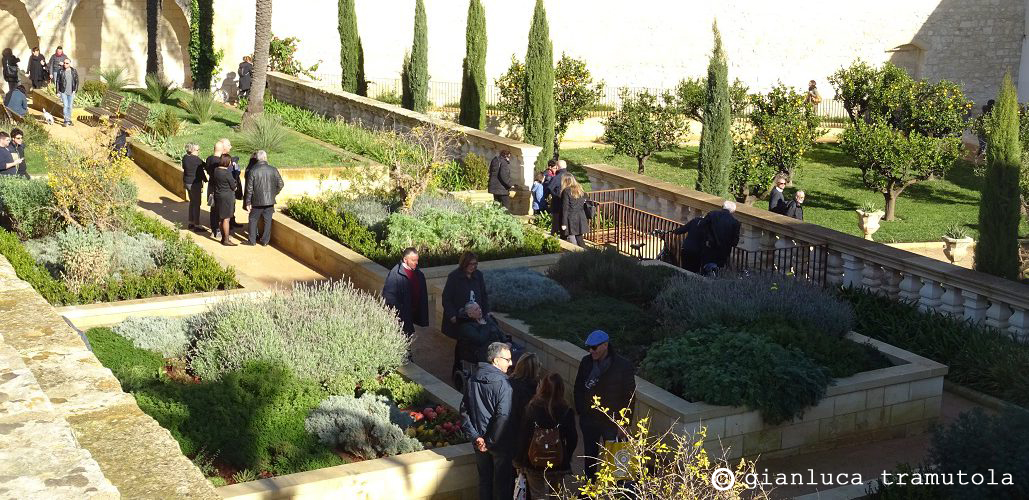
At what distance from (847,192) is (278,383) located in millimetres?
21678

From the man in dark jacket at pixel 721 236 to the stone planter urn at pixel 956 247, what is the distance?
26.7 ft

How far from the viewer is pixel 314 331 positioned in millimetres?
9633

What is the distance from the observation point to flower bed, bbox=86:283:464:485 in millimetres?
8086

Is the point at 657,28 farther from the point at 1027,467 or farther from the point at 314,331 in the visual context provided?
the point at 1027,467

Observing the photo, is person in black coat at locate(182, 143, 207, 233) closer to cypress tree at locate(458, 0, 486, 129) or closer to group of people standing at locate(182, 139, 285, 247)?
group of people standing at locate(182, 139, 285, 247)

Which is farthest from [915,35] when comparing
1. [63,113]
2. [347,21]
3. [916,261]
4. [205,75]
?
[916,261]

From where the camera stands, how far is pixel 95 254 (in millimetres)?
11758

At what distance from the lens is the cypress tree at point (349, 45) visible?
28.4 m

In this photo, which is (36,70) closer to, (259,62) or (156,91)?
(156,91)

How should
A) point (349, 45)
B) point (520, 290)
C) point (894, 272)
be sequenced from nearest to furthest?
point (520, 290) → point (894, 272) → point (349, 45)

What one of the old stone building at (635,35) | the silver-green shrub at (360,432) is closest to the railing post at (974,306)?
the silver-green shrub at (360,432)

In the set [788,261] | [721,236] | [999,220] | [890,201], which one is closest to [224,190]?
[721,236]

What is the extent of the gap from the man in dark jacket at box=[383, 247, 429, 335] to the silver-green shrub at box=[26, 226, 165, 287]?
312cm

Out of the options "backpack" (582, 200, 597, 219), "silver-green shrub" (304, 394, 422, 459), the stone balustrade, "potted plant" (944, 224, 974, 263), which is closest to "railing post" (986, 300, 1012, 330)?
"backpack" (582, 200, 597, 219)
